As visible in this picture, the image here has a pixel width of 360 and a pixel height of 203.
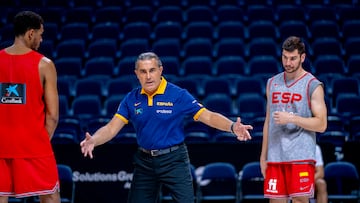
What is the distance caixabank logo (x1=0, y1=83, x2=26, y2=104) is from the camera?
480 cm

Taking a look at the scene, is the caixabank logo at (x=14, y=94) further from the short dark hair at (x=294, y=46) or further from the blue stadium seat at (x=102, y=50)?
the blue stadium seat at (x=102, y=50)

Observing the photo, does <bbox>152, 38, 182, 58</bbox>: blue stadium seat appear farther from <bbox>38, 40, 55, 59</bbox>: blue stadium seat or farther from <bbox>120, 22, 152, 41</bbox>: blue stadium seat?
<bbox>38, 40, 55, 59</bbox>: blue stadium seat

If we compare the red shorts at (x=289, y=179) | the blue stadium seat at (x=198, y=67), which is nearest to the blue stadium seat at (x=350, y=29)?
the blue stadium seat at (x=198, y=67)

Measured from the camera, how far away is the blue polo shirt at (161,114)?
5121mm

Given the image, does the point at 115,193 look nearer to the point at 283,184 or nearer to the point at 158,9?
the point at 283,184

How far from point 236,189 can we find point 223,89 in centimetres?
315

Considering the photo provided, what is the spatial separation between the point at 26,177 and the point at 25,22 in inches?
47.9

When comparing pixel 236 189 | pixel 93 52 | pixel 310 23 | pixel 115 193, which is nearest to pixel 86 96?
pixel 93 52

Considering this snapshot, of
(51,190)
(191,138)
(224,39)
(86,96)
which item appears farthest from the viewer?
(224,39)

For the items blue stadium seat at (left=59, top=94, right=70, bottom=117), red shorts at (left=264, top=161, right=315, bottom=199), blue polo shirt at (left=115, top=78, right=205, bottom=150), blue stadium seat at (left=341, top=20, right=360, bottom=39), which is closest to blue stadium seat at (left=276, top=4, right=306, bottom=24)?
blue stadium seat at (left=341, top=20, right=360, bottom=39)

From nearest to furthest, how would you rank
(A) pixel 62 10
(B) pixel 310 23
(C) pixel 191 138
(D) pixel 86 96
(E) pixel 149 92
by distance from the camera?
1. (E) pixel 149 92
2. (C) pixel 191 138
3. (D) pixel 86 96
4. (B) pixel 310 23
5. (A) pixel 62 10

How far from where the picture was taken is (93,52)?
12.6 metres

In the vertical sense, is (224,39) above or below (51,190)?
above

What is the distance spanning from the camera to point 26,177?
4777 millimetres
